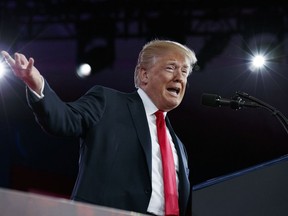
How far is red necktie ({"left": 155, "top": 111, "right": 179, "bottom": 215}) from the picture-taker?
1155 millimetres

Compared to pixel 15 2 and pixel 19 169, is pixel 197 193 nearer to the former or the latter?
pixel 15 2

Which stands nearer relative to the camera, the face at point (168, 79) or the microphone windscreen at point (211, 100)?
the microphone windscreen at point (211, 100)

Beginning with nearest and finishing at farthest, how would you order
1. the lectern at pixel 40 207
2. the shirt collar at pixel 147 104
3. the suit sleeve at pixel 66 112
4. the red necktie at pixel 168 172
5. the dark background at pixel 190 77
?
the lectern at pixel 40 207 → the suit sleeve at pixel 66 112 → the red necktie at pixel 168 172 → the shirt collar at pixel 147 104 → the dark background at pixel 190 77

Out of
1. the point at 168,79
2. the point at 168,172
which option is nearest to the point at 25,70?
the point at 168,172

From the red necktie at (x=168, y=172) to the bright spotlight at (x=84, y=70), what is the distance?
5.53ft

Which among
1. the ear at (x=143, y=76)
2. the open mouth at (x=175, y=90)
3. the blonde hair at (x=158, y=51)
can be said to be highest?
the blonde hair at (x=158, y=51)

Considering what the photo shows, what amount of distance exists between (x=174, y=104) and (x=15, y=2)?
1980 mm

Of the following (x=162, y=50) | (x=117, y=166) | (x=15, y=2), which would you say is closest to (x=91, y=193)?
(x=117, y=166)

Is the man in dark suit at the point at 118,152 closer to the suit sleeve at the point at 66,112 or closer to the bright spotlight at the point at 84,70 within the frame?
the suit sleeve at the point at 66,112

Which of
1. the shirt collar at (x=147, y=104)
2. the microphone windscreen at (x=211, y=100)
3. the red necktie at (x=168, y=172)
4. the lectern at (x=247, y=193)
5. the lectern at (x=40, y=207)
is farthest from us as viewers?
the shirt collar at (x=147, y=104)

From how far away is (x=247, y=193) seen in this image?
1.83 feet

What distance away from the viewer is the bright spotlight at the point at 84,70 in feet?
9.56

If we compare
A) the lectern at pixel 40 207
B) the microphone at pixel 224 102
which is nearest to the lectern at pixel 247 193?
the lectern at pixel 40 207

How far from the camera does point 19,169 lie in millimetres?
3414
